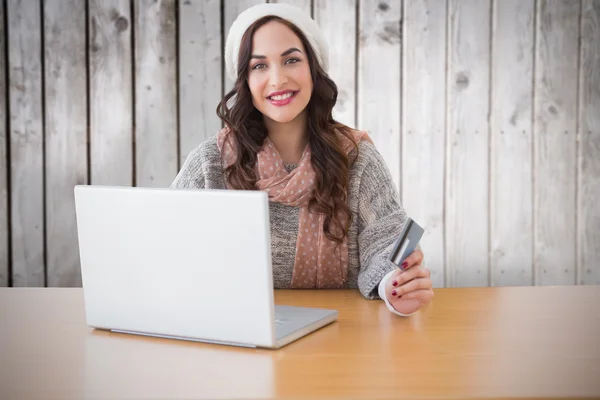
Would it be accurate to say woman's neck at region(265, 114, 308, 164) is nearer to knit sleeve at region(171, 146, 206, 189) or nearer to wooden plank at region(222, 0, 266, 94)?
knit sleeve at region(171, 146, 206, 189)

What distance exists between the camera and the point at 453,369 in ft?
3.26

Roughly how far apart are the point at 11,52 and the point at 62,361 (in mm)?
2013

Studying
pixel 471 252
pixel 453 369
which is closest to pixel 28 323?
pixel 453 369

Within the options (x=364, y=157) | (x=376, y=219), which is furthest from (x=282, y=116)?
(x=376, y=219)

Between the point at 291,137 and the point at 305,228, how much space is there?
279mm

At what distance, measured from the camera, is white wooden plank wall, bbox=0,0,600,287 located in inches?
108

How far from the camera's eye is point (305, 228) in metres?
1.89

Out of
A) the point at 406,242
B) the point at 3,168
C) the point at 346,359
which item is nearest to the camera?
the point at 346,359

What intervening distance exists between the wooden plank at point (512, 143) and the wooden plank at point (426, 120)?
0.21m

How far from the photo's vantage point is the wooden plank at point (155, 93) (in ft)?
9.00

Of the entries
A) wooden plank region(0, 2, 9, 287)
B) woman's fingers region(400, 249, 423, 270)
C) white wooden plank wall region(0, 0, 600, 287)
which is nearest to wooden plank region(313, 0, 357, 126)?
white wooden plank wall region(0, 0, 600, 287)

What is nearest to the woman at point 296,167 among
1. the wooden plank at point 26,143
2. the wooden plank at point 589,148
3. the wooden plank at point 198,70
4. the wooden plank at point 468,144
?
the wooden plank at point 198,70

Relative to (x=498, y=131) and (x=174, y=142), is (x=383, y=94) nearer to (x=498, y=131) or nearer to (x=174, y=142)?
(x=498, y=131)

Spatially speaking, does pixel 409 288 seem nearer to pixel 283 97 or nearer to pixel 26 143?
pixel 283 97
